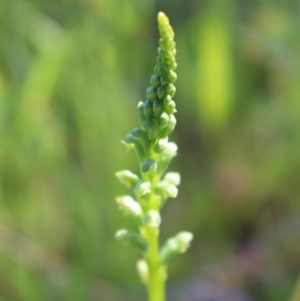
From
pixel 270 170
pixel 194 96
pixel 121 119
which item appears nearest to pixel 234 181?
pixel 270 170

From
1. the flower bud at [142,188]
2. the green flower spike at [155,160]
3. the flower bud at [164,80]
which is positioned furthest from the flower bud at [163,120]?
the flower bud at [142,188]

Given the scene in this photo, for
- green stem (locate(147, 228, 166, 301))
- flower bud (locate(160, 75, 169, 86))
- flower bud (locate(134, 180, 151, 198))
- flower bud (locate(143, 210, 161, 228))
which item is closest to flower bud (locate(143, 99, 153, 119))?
flower bud (locate(160, 75, 169, 86))

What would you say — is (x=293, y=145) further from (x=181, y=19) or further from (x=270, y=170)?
(x=181, y=19)

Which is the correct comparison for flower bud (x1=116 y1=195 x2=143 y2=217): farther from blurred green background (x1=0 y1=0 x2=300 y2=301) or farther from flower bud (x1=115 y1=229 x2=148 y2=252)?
blurred green background (x1=0 y1=0 x2=300 y2=301)

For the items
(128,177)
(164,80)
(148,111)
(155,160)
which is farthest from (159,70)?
(128,177)

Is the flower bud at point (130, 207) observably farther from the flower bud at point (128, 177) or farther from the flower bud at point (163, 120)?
the flower bud at point (163, 120)

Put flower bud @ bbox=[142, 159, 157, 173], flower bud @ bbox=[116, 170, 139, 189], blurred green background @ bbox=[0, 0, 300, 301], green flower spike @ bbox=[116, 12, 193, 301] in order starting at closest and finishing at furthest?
1. green flower spike @ bbox=[116, 12, 193, 301]
2. flower bud @ bbox=[142, 159, 157, 173]
3. flower bud @ bbox=[116, 170, 139, 189]
4. blurred green background @ bbox=[0, 0, 300, 301]
